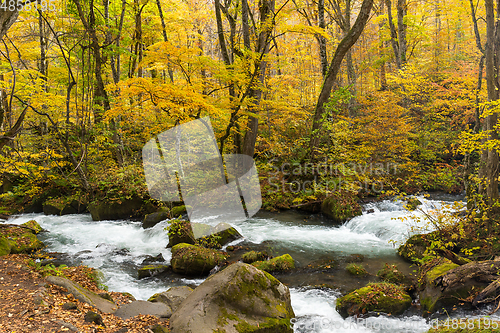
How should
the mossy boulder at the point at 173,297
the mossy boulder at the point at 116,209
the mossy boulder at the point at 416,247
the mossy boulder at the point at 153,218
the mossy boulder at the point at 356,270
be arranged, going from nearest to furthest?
the mossy boulder at the point at 173,297 → the mossy boulder at the point at 356,270 → the mossy boulder at the point at 416,247 → the mossy boulder at the point at 153,218 → the mossy boulder at the point at 116,209

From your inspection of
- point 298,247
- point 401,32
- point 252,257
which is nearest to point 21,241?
point 252,257

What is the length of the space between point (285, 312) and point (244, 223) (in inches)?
243

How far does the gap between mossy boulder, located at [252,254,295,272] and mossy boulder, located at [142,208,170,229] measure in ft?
14.6

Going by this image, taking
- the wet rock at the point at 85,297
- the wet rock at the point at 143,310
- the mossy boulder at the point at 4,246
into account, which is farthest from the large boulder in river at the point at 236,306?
the mossy boulder at the point at 4,246

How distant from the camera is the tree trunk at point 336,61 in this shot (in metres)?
9.76

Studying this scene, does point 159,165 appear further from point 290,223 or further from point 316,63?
point 316,63

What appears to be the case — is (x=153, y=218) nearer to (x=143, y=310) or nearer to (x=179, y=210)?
(x=179, y=210)

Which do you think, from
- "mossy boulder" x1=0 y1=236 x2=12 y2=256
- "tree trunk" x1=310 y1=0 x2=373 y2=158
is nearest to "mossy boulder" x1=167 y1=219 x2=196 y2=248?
"mossy boulder" x1=0 y1=236 x2=12 y2=256

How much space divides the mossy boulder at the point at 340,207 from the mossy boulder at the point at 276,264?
3612 mm

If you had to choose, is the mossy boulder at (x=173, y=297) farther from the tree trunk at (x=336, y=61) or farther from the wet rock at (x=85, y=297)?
the tree trunk at (x=336, y=61)

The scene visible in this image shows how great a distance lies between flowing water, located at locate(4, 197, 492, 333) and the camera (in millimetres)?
4895

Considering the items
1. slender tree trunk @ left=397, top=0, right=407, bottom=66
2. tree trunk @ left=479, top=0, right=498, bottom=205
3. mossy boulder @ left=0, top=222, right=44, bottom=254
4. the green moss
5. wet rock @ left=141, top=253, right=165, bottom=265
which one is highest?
slender tree trunk @ left=397, top=0, right=407, bottom=66

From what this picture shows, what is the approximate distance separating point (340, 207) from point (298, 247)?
2758 mm

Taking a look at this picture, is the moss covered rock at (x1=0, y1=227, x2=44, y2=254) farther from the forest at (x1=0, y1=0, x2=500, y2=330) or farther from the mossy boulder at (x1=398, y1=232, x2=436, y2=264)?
the mossy boulder at (x1=398, y1=232, x2=436, y2=264)
